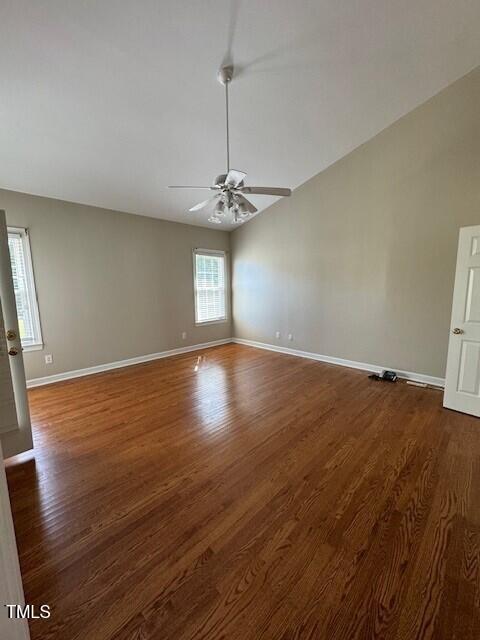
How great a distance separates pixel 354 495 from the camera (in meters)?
1.81

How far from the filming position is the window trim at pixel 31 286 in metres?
3.62

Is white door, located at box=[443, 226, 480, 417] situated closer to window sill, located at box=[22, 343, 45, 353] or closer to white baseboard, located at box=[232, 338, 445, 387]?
white baseboard, located at box=[232, 338, 445, 387]

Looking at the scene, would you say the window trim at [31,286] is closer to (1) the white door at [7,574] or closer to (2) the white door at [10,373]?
(2) the white door at [10,373]

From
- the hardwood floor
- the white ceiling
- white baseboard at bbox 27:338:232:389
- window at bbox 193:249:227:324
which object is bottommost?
the hardwood floor

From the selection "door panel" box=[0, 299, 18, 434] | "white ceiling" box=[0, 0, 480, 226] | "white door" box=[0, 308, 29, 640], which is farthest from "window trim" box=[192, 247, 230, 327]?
"white door" box=[0, 308, 29, 640]

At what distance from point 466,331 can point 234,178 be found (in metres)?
2.85

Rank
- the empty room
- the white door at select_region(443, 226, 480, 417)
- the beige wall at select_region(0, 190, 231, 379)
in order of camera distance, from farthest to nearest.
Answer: the beige wall at select_region(0, 190, 231, 379) → the white door at select_region(443, 226, 480, 417) → the empty room

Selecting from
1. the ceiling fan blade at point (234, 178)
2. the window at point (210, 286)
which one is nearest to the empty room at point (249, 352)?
the ceiling fan blade at point (234, 178)

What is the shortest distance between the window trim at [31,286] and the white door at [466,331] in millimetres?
5244

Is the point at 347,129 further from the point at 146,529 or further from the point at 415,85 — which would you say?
the point at 146,529

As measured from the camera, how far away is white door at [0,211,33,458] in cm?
211

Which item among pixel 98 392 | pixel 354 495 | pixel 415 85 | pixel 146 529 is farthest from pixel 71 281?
pixel 415 85

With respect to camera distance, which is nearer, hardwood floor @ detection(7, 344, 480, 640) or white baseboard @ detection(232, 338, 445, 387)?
hardwood floor @ detection(7, 344, 480, 640)

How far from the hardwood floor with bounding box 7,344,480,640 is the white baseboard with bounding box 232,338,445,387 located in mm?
752
